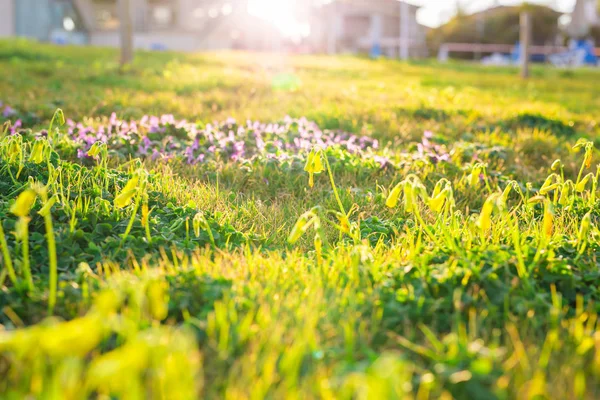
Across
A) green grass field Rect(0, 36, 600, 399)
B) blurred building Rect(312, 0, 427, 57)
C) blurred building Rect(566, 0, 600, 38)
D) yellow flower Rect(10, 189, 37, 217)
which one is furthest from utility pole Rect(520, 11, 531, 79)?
blurred building Rect(566, 0, 600, 38)

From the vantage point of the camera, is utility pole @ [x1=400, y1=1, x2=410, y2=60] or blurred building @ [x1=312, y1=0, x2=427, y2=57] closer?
utility pole @ [x1=400, y1=1, x2=410, y2=60]

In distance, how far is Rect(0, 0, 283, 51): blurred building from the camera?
29.2 metres

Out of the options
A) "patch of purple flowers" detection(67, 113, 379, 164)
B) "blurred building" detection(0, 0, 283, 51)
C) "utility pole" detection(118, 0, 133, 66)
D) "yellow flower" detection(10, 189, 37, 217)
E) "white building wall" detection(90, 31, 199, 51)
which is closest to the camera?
"yellow flower" detection(10, 189, 37, 217)

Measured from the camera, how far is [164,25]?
113ft

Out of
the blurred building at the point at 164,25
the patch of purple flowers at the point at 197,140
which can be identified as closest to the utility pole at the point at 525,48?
the patch of purple flowers at the point at 197,140

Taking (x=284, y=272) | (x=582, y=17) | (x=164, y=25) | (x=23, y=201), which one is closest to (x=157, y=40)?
(x=164, y=25)

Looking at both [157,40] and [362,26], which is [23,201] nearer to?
[157,40]

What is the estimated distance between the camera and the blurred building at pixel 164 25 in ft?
95.7

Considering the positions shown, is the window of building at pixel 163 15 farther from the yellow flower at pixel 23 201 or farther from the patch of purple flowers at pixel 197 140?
the yellow flower at pixel 23 201

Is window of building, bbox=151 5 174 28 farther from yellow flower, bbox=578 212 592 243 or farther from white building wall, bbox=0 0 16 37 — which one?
yellow flower, bbox=578 212 592 243

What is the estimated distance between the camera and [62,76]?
8.73 metres

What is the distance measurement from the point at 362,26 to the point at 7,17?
Result: 2204 cm

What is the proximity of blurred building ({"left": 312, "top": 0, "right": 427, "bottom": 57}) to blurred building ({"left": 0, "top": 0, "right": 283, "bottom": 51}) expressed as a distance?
11.7ft

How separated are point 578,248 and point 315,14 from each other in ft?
124
